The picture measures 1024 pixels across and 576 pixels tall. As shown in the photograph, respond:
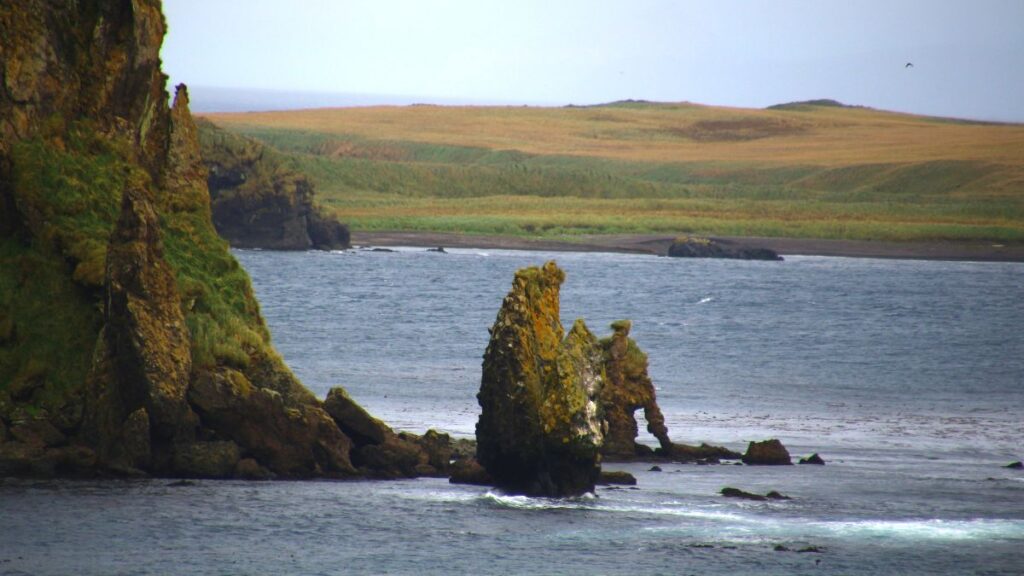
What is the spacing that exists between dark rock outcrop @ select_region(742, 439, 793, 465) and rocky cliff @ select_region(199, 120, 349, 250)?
242 ft

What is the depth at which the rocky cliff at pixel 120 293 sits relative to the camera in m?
32.5

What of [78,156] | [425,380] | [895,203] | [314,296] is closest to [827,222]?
[895,203]

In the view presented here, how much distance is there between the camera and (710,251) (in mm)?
130375

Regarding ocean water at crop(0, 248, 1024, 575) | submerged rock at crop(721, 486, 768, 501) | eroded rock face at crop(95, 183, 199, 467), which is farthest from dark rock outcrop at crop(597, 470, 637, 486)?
eroded rock face at crop(95, 183, 199, 467)

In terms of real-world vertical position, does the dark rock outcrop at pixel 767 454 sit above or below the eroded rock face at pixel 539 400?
below

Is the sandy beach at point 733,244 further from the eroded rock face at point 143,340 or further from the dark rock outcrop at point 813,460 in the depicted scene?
the eroded rock face at point 143,340

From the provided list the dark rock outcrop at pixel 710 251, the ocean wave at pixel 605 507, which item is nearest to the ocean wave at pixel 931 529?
the ocean wave at pixel 605 507

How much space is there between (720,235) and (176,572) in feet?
395

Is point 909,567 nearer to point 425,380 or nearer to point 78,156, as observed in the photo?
point 78,156

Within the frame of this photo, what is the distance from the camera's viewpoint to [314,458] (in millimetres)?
34531

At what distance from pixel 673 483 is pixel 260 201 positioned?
3149 inches

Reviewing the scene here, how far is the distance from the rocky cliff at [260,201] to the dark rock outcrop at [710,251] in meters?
23.9

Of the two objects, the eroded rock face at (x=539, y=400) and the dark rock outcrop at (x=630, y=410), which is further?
the dark rock outcrop at (x=630, y=410)

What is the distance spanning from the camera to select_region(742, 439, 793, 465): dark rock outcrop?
126 feet
